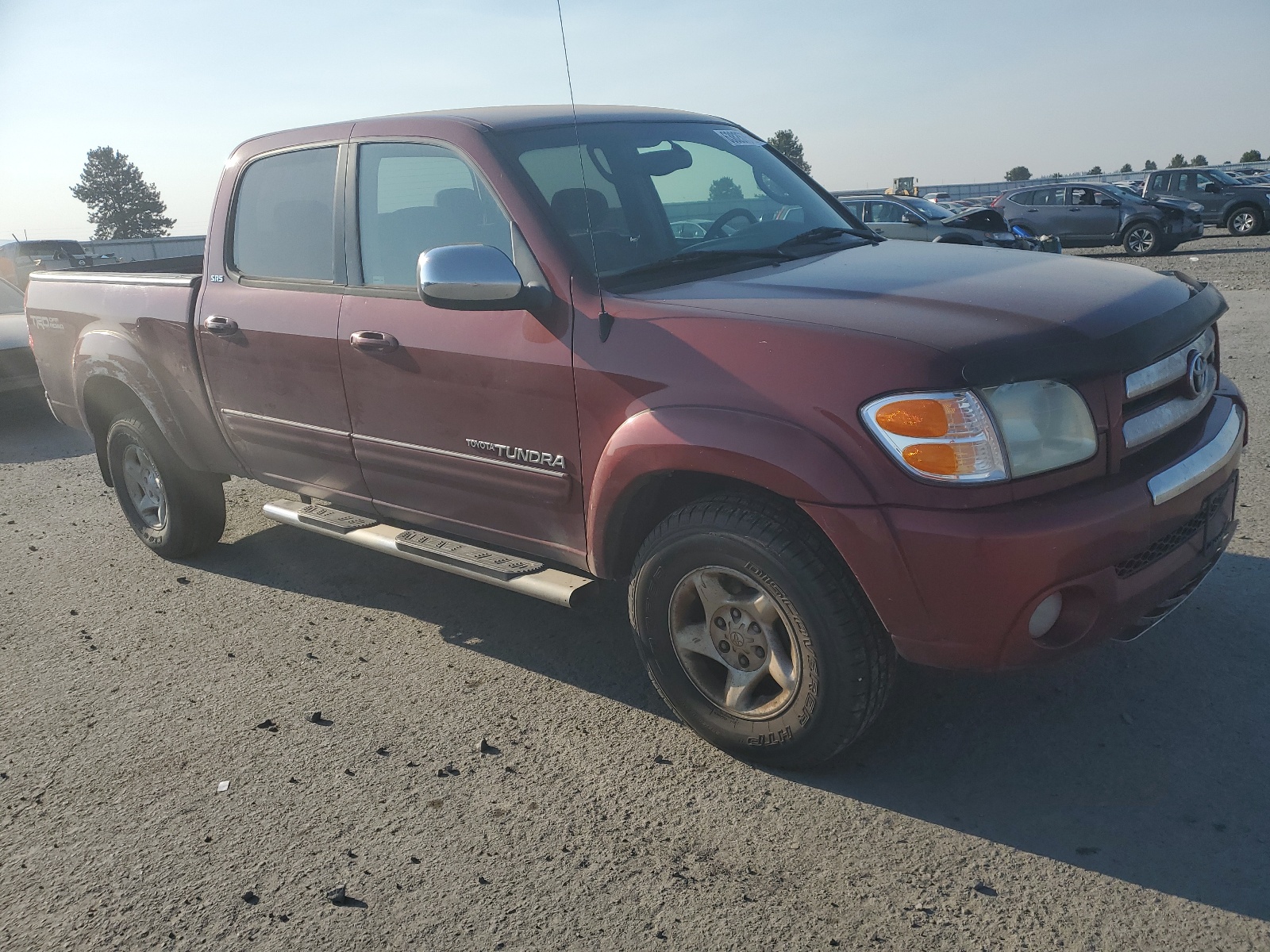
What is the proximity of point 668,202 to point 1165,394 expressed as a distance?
178 centimetres

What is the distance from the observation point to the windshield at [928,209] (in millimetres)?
17562

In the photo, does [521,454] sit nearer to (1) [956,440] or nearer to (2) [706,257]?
(2) [706,257]

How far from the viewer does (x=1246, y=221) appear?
74.8 feet

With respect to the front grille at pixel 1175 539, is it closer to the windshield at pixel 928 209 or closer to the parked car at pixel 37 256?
A: the windshield at pixel 928 209

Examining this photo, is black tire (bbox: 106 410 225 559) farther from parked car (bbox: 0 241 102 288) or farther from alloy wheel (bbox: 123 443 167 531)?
parked car (bbox: 0 241 102 288)

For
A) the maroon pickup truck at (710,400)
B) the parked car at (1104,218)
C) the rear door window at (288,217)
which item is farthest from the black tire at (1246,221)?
the rear door window at (288,217)

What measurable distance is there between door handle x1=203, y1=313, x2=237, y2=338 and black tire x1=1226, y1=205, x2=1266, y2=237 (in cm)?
2409

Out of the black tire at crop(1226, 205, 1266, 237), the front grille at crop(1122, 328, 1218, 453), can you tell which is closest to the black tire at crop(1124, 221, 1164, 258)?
the black tire at crop(1226, 205, 1266, 237)

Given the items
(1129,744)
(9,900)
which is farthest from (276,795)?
(1129,744)

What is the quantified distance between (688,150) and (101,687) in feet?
10.1

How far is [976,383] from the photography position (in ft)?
8.27

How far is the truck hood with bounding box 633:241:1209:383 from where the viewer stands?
2.66 meters

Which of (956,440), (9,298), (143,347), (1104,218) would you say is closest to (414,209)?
(143,347)

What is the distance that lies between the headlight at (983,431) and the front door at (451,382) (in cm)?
107
